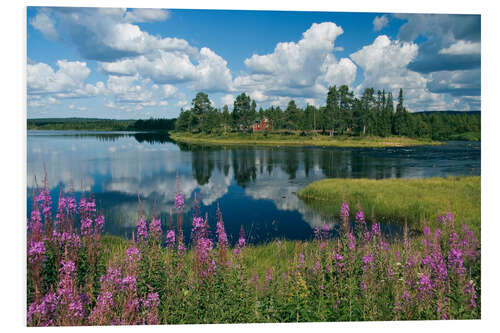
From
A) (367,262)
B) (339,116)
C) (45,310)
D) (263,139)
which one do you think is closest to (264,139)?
(263,139)

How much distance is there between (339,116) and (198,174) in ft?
28.4

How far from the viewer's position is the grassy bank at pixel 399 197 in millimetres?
10165

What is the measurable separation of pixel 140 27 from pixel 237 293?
18.1 ft

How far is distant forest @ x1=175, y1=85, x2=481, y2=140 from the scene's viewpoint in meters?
9.23

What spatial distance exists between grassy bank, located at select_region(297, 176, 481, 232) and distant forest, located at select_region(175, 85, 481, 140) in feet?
5.55

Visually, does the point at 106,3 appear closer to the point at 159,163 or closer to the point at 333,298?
the point at 333,298

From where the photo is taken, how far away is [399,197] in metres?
13.2

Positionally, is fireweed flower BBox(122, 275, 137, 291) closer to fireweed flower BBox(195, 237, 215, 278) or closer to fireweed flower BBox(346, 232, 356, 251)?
fireweed flower BBox(195, 237, 215, 278)

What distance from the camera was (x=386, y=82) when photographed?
8.26 meters

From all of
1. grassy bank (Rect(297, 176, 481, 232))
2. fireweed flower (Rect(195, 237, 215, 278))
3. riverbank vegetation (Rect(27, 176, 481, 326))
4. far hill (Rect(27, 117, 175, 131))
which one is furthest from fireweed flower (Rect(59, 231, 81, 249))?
grassy bank (Rect(297, 176, 481, 232))

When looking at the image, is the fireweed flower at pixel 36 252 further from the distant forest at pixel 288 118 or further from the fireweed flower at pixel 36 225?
the distant forest at pixel 288 118

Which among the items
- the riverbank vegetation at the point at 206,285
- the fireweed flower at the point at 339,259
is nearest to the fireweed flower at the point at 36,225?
the riverbank vegetation at the point at 206,285

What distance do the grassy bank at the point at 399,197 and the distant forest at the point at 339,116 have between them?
1693 millimetres
